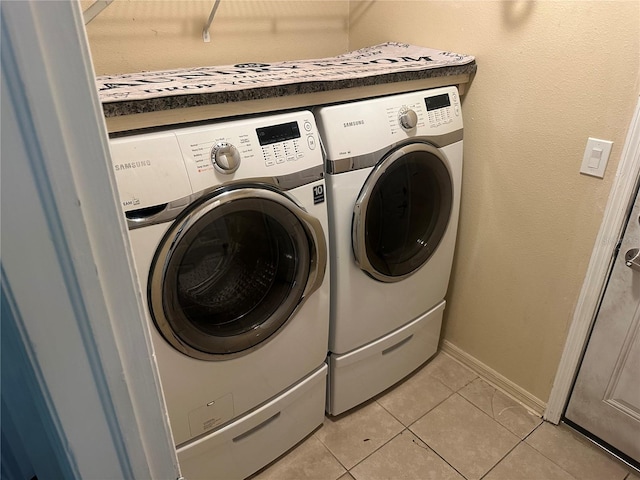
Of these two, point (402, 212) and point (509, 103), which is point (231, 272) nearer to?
point (402, 212)

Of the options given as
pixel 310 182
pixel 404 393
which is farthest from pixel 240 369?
pixel 404 393

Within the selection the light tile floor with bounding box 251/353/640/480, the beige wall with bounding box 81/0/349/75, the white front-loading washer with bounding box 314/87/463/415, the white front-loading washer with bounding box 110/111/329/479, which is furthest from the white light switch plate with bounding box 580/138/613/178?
the beige wall with bounding box 81/0/349/75

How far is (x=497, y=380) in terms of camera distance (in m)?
1.82

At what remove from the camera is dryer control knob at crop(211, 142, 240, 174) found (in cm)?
102

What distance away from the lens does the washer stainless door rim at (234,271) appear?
3.35ft

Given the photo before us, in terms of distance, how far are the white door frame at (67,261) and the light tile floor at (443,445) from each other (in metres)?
1.12

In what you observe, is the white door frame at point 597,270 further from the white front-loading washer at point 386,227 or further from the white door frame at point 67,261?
the white door frame at point 67,261

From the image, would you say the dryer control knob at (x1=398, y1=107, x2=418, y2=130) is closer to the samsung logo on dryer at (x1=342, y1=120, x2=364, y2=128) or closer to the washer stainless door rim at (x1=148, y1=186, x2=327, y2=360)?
the samsung logo on dryer at (x1=342, y1=120, x2=364, y2=128)

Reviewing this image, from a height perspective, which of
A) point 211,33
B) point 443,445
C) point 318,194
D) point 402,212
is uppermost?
point 211,33

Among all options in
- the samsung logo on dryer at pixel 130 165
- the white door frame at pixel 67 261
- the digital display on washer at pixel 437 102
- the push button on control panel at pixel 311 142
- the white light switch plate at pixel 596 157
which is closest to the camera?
the white door frame at pixel 67 261

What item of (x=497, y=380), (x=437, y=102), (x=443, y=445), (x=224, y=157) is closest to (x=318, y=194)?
(x=224, y=157)

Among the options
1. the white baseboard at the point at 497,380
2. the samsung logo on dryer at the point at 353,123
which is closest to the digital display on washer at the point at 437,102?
the samsung logo on dryer at the point at 353,123

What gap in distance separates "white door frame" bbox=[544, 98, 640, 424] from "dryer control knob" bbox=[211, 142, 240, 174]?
104 cm

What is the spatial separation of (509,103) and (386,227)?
0.56 m
